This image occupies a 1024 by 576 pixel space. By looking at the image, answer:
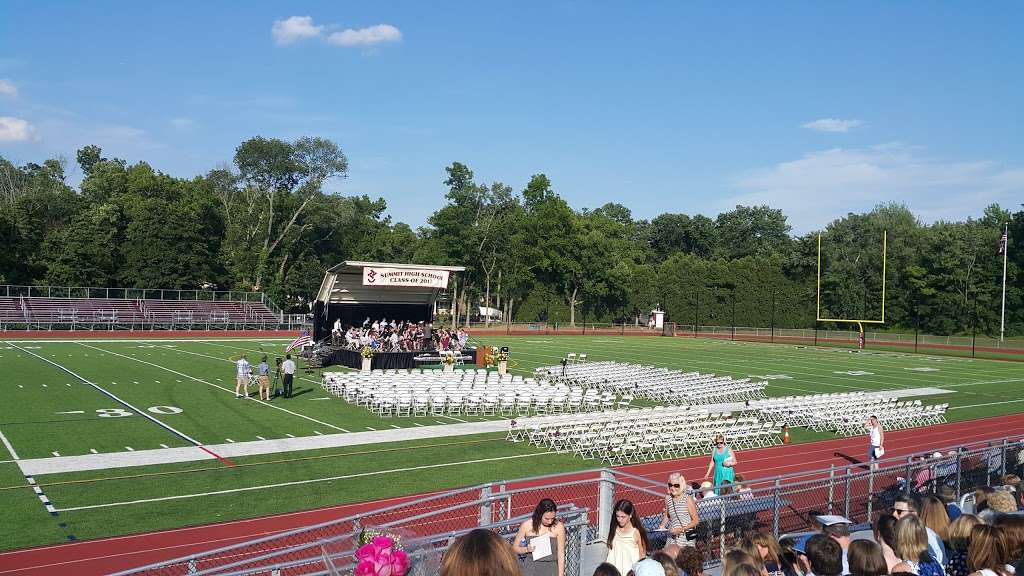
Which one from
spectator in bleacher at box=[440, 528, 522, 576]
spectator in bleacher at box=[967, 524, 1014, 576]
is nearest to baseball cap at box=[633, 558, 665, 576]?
spectator in bleacher at box=[440, 528, 522, 576]

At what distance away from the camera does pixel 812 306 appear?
8312 cm

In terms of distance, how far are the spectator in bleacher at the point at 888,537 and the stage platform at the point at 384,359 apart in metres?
29.5

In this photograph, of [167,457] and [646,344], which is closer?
[167,457]

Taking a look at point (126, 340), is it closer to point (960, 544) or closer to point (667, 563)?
point (667, 563)

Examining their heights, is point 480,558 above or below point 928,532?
above

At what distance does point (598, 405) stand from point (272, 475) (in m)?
12.8

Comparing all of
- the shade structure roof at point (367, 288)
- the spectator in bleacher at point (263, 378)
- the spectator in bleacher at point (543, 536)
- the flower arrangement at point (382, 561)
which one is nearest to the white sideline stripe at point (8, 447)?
the spectator in bleacher at point (263, 378)

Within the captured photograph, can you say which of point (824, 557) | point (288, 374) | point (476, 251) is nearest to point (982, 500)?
point (824, 557)

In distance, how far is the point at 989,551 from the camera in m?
5.84

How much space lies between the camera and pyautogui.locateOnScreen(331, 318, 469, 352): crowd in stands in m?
37.0

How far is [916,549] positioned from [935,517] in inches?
38.0

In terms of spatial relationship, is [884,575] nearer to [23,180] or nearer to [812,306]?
[812,306]

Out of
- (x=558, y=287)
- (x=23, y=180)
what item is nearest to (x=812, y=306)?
(x=558, y=287)

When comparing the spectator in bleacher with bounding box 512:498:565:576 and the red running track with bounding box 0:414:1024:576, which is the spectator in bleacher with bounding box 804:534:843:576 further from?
the red running track with bounding box 0:414:1024:576
